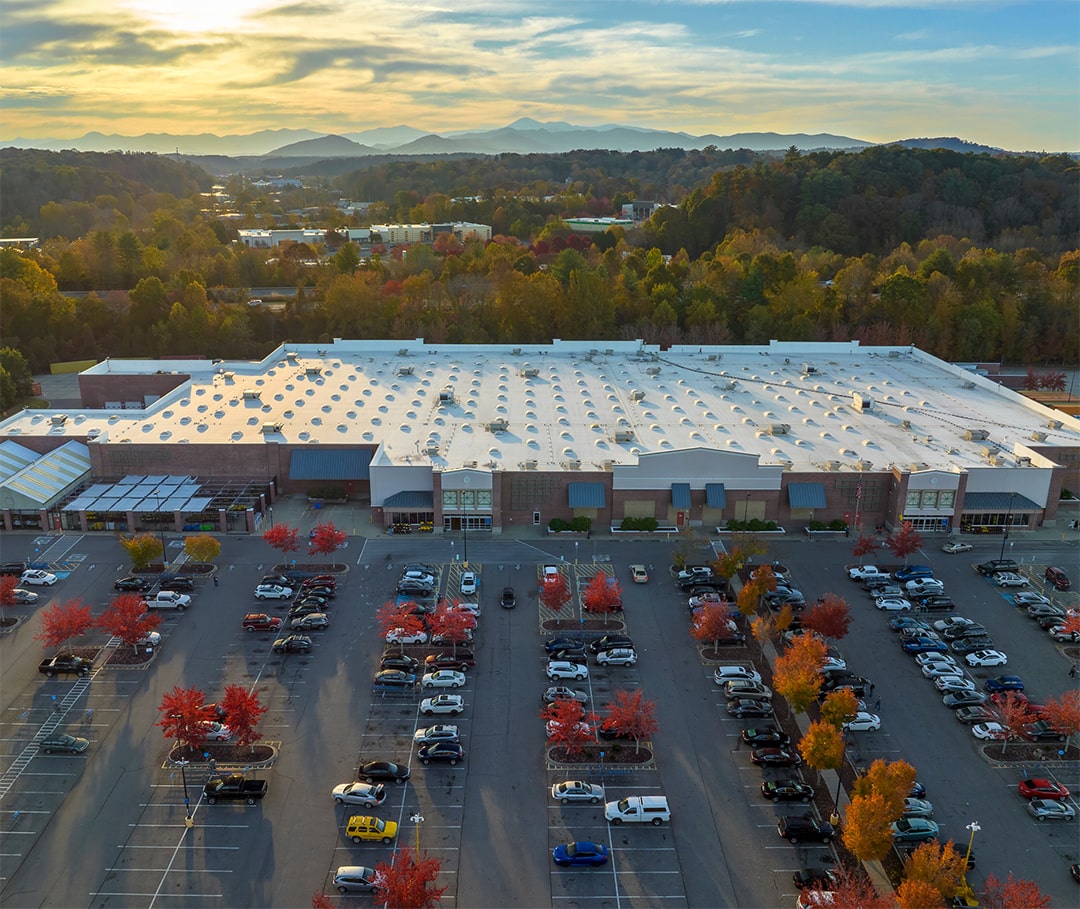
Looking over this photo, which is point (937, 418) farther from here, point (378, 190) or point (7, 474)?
point (378, 190)

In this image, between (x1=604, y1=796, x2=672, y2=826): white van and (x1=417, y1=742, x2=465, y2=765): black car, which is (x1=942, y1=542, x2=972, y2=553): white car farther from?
(x1=417, y1=742, x2=465, y2=765): black car


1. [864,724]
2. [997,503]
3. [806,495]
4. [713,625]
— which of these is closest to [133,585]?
[713,625]

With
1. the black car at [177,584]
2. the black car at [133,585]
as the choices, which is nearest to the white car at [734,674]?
the black car at [177,584]

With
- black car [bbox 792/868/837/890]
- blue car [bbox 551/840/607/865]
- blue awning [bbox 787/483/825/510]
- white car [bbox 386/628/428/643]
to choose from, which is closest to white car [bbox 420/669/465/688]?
white car [bbox 386/628/428/643]

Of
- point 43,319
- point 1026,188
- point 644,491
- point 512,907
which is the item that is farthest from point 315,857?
point 1026,188

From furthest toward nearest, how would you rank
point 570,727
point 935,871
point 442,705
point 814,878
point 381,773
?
1. point 442,705
2. point 570,727
3. point 381,773
4. point 814,878
5. point 935,871

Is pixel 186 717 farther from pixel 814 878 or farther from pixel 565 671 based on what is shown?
pixel 814 878

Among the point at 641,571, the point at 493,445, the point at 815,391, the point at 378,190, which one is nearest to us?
the point at 641,571
